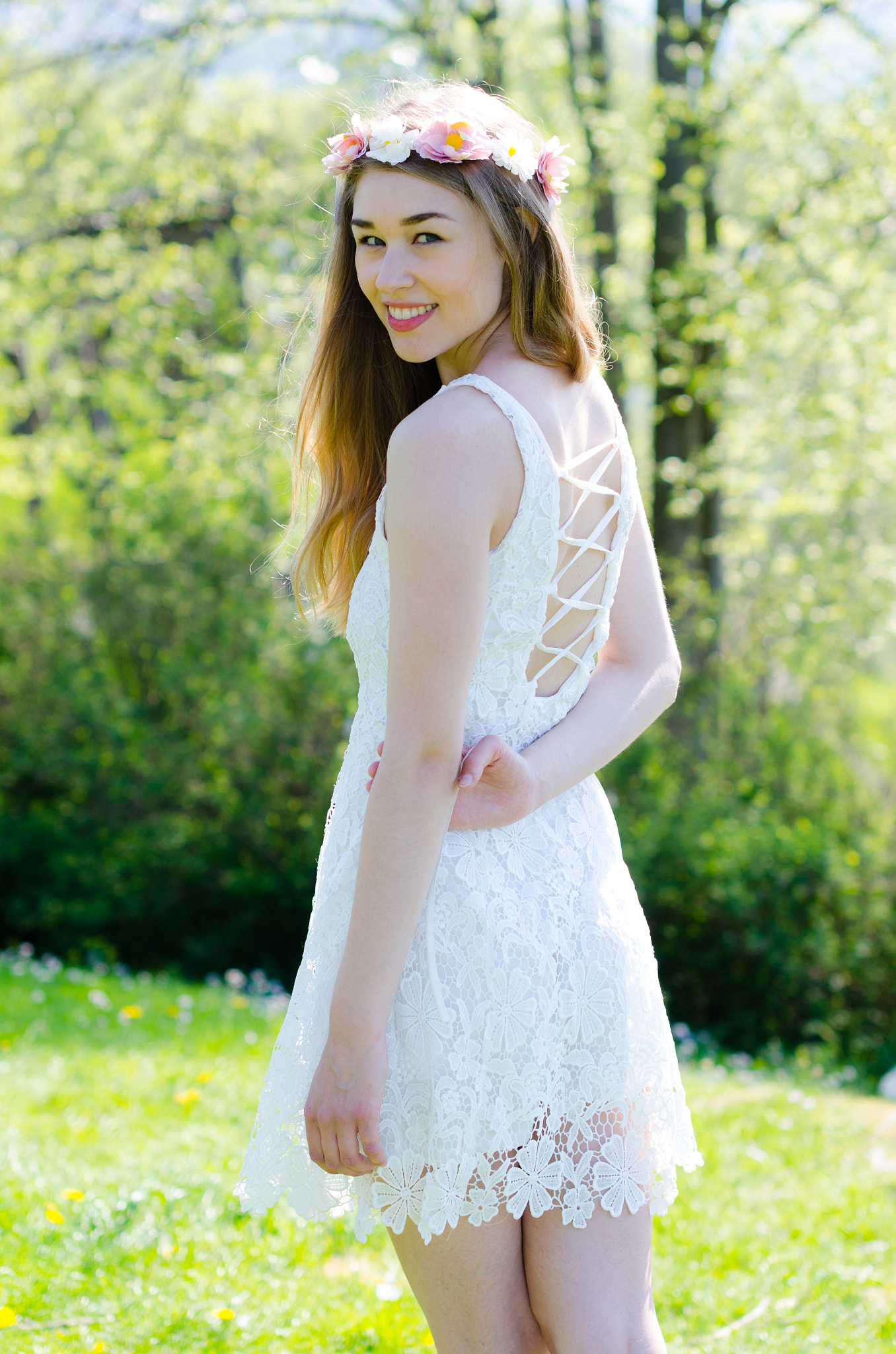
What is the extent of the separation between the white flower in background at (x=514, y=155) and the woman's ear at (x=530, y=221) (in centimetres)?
5

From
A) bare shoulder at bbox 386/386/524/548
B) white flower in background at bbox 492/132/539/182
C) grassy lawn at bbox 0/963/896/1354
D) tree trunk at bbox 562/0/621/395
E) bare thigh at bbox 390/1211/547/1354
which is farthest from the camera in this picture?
tree trunk at bbox 562/0/621/395

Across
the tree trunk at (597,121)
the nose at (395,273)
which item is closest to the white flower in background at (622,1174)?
the nose at (395,273)

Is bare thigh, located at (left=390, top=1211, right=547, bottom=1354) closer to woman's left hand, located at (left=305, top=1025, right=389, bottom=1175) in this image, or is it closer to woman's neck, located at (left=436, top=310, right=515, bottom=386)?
woman's left hand, located at (left=305, top=1025, right=389, bottom=1175)

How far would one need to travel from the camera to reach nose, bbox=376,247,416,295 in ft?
5.05

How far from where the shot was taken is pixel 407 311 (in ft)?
5.21

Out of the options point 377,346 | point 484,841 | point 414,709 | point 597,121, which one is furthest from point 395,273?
point 597,121

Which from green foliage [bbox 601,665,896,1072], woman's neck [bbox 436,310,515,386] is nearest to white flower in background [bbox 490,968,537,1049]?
woman's neck [bbox 436,310,515,386]

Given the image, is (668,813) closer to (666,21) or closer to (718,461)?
(718,461)

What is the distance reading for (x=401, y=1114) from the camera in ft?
4.77

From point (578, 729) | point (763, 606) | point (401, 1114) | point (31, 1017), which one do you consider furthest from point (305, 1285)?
point (763, 606)

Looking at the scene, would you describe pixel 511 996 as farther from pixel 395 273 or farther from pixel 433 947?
pixel 395 273

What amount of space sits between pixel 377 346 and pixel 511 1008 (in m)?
1.02

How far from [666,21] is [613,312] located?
2.01 m

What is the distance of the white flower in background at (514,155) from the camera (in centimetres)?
158
